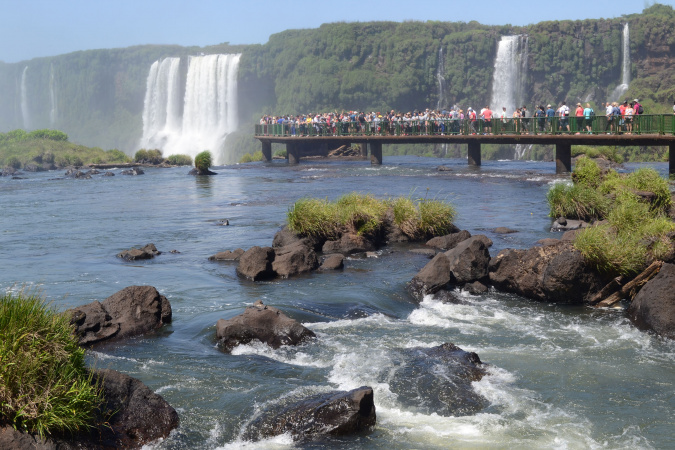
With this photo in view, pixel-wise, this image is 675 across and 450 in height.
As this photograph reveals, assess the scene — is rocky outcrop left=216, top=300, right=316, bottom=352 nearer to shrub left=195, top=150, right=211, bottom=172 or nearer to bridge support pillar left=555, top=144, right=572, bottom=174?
bridge support pillar left=555, top=144, right=572, bottom=174

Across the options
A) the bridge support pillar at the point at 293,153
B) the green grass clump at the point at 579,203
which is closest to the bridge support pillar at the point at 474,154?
the bridge support pillar at the point at 293,153

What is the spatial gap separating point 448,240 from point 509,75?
63.5 metres

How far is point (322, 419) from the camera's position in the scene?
843cm

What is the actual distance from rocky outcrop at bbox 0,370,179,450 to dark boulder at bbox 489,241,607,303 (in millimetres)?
7709

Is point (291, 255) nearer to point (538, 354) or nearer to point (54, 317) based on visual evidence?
point (538, 354)

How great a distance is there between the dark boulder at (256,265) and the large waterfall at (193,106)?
7333cm

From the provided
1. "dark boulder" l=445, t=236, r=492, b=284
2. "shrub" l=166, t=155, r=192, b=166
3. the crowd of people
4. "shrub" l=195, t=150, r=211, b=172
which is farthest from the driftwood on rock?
"shrub" l=166, t=155, r=192, b=166

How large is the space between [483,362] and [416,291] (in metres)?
4.14

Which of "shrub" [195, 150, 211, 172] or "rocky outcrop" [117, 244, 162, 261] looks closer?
"rocky outcrop" [117, 244, 162, 261]

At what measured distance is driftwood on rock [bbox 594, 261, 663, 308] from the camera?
43.3ft

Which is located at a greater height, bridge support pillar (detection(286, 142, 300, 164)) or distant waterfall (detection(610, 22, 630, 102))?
distant waterfall (detection(610, 22, 630, 102))

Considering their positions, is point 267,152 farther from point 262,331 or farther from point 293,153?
point 262,331

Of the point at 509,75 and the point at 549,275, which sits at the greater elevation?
the point at 509,75

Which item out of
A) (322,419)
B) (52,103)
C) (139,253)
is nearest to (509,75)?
(139,253)
